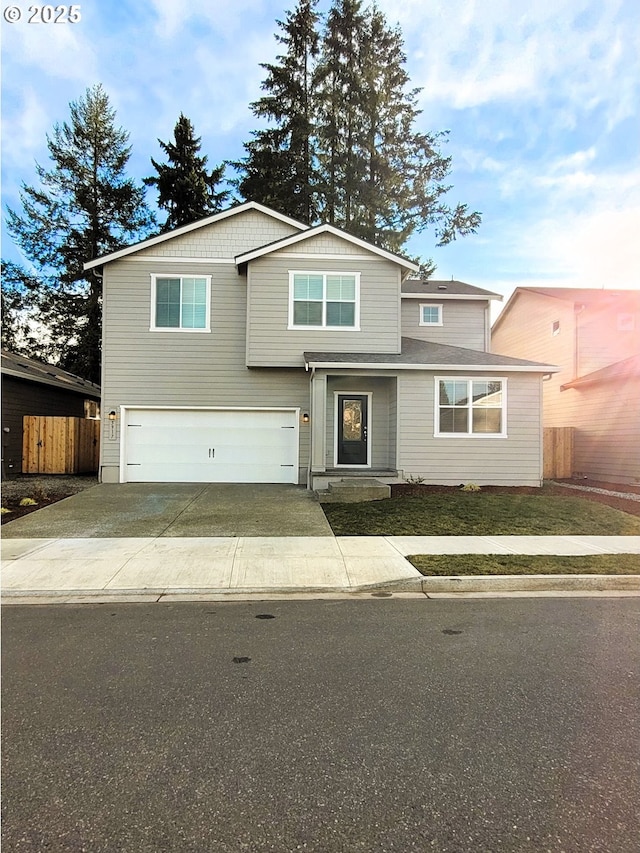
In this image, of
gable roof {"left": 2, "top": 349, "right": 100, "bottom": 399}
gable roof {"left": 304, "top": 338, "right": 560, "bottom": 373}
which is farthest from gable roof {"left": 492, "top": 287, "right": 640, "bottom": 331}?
gable roof {"left": 2, "top": 349, "right": 100, "bottom": 399}

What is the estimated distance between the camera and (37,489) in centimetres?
1220

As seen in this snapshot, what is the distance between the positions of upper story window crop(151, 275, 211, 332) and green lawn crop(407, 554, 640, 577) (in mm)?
10252

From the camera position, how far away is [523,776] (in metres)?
2.54

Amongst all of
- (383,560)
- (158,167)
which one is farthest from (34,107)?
(158,167)

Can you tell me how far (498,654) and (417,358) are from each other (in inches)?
413

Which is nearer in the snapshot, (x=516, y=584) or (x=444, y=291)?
(x=516, y=584)

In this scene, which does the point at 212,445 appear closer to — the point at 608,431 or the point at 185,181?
the point at 608,431

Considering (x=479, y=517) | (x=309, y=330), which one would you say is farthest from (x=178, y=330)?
(x=479, y=517)

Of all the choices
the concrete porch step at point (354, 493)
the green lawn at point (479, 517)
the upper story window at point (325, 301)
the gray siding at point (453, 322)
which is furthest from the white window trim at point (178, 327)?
the gray siding at point (453, 322)

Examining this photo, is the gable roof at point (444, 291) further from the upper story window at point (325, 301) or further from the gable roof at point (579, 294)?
the upper story window at point (325, 301)

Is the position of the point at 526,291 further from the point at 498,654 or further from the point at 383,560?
the point at 498,654

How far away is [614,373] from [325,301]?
356 inches

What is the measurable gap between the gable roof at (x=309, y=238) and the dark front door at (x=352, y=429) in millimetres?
3820

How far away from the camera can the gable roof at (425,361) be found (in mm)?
13141
